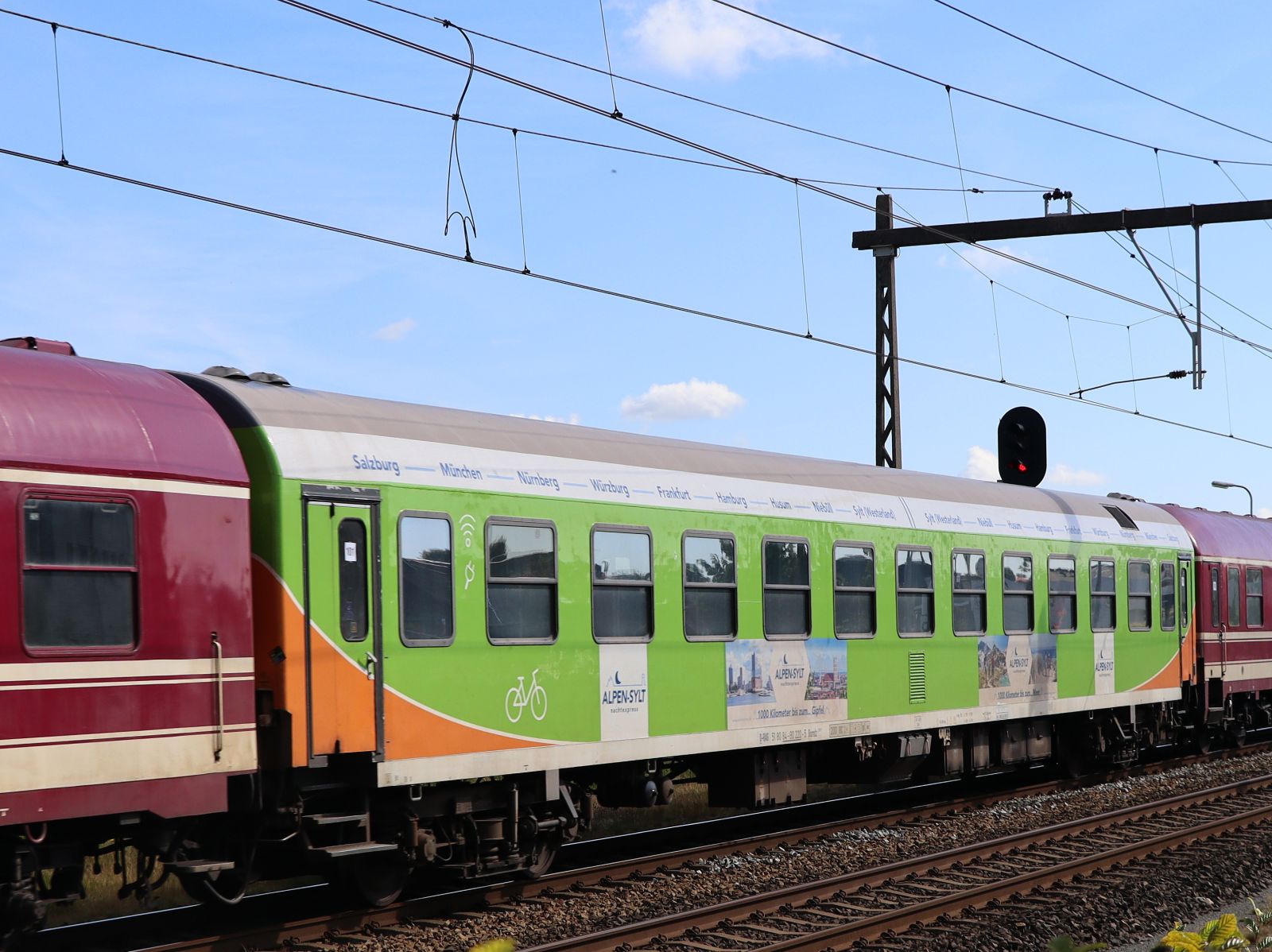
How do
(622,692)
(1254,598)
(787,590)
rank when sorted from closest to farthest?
1. (622,692)
2. (787,590)
3. (1254,598)

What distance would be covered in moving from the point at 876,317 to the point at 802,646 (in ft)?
26.4

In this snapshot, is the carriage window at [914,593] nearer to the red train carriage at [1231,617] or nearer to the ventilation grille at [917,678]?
the ventilation grille at [917,678]

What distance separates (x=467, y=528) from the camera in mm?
10656

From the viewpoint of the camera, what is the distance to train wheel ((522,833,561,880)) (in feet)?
38.0

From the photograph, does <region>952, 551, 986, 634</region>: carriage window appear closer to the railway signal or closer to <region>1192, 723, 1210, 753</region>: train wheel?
the railway signal

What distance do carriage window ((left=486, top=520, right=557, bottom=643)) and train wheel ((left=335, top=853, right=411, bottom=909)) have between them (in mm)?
1710

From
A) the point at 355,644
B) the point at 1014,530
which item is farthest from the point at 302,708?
the point at 1014,530

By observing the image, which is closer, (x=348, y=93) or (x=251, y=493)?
(x=251, y=493)

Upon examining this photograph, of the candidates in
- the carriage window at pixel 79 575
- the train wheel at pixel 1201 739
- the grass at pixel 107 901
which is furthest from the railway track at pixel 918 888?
the train wheel at pixel 1201 739

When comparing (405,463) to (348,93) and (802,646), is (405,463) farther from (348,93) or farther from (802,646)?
(802,646)

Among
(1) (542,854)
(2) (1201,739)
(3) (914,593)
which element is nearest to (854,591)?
(3) (914,593)

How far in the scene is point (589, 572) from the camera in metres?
11.7

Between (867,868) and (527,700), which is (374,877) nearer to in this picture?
(527,700)

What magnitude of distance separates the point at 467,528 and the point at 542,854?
282 centimetres
